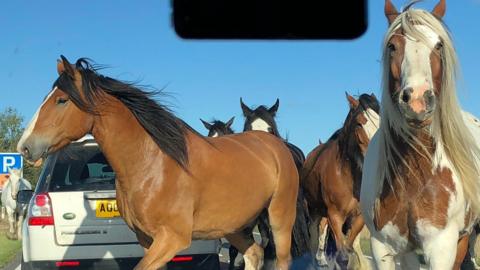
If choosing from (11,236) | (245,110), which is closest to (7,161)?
(11,236)

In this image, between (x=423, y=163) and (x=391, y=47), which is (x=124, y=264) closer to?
(x=423, y=163)

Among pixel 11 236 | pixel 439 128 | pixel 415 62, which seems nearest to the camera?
pixel 415 62

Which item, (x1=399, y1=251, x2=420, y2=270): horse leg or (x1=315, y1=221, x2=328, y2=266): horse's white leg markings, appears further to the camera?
(x1=315, y1=221, x2=328, y2=266): horse's white leg markings

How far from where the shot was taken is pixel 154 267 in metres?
5.99

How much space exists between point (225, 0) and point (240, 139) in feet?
12.2

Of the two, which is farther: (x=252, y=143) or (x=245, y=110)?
(x=245, y=110)

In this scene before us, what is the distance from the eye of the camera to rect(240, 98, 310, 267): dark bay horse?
30.7 ft

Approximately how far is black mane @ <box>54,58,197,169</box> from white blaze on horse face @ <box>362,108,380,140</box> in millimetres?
3408

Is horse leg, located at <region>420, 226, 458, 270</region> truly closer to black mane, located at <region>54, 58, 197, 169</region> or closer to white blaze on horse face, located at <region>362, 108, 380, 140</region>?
black mane, located at <region>54, 58, 197, 169</region>

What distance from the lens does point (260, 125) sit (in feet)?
33.7

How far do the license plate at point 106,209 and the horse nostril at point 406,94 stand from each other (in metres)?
4.25

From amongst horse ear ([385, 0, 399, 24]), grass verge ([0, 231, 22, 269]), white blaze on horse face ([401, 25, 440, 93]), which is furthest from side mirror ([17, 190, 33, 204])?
white blaze on horse face ([401, 25, 440, 93])

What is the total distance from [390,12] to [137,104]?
2.73m

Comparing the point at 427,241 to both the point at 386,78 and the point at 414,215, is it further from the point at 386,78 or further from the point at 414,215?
the point at 386,78
